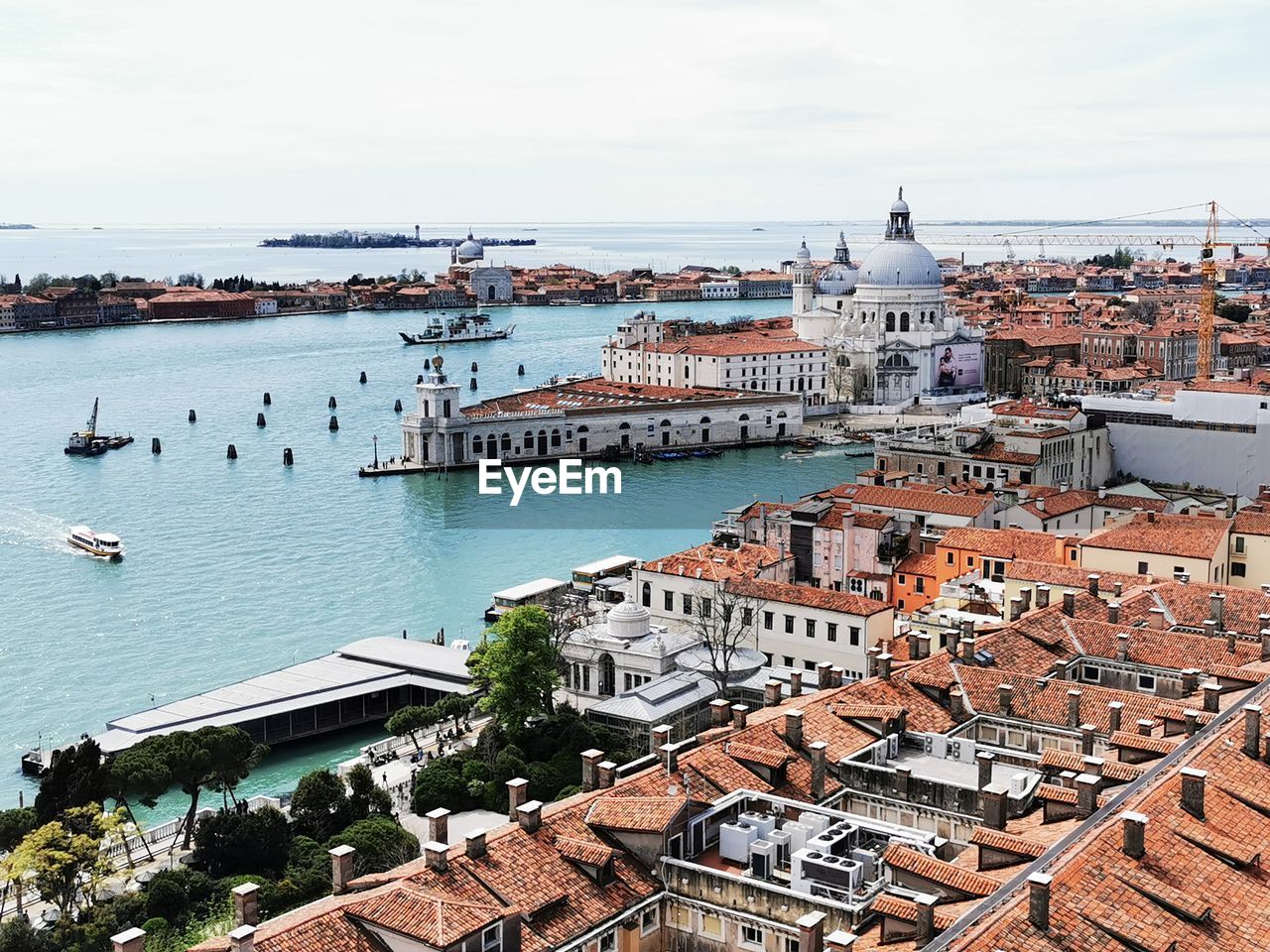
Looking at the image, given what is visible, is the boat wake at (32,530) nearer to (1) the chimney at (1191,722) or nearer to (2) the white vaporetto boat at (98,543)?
(2) the white vaporetto boat at (98,543)

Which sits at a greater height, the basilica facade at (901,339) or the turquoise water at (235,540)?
the basilica facade at (901,339)

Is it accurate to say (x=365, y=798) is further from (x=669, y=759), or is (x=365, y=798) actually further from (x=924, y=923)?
(x=924, y=923)

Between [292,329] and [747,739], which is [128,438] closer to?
[747,739]

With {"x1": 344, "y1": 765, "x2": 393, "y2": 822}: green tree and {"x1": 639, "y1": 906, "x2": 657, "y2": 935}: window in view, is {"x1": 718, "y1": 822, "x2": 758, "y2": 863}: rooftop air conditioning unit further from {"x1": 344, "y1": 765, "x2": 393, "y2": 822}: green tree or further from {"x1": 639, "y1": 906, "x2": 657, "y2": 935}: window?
{"x1": 344, "y1": 765, "x2": 393, "y2": 822}: green tree

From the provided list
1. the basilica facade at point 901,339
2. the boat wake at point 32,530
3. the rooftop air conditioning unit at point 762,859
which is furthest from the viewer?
the basilica facade at point 901,339

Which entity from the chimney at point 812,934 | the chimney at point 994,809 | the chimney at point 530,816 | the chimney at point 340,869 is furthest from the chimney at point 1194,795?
the chimney at point 340,869

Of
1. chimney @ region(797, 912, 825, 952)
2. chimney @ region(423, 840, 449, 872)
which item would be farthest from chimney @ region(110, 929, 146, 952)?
chimney @ region(797, 912, 825, 952)

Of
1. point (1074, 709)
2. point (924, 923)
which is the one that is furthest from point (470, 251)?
point (924, 923)
